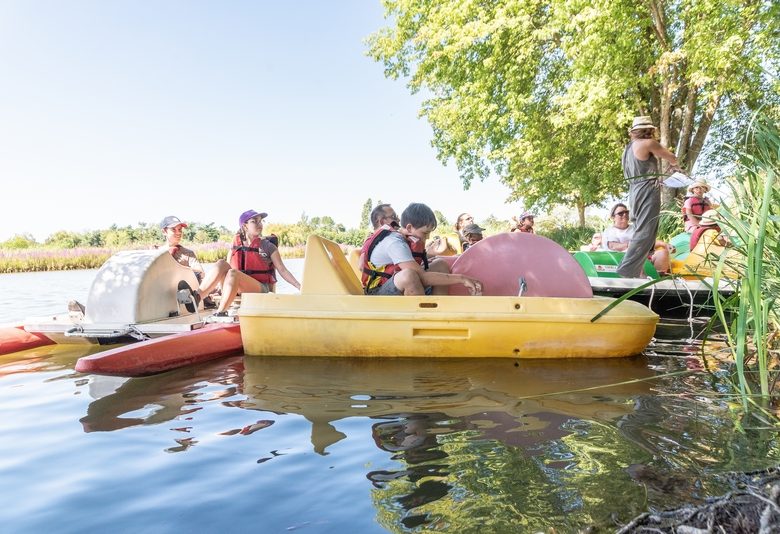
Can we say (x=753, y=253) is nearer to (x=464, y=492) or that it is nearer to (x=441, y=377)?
(x=464, y=492)

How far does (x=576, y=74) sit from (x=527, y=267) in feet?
24.8

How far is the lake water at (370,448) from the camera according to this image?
2.06 m

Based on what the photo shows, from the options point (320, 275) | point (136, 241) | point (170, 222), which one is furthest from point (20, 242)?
point (320, 275)

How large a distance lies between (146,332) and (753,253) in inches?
168

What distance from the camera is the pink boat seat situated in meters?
4.69

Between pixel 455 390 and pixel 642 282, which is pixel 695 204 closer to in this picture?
pixel 642 282

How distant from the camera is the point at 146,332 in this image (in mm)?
4707

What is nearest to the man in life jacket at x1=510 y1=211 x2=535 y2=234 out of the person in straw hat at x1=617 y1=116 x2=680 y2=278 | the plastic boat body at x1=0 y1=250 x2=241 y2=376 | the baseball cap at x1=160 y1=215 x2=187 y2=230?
the person in straw hat at x1=617 y1=116 x2=680 y2=278

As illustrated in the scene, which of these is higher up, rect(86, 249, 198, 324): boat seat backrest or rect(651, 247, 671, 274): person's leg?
rect(86, 249, 198, 324): boat seat backrest

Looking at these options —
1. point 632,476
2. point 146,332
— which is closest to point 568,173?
point 146,332

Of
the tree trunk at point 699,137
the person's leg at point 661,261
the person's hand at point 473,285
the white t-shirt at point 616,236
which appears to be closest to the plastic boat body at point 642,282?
the person's leg at point 661,261

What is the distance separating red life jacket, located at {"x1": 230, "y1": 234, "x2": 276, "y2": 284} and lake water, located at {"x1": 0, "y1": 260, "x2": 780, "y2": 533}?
1964 mm

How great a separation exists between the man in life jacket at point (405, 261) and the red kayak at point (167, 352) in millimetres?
1267

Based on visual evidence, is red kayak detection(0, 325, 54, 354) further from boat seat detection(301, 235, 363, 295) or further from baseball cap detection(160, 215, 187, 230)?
boat seat detection(301, 235, 363, 295)
